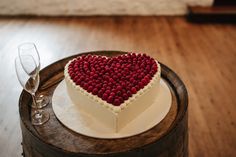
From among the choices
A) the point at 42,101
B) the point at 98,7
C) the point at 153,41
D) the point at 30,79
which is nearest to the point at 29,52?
the point at 30,79

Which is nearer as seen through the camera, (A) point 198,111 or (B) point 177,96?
(B) point 177,96

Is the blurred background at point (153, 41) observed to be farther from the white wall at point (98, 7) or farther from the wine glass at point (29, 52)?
the wine glass at point (29, 52)

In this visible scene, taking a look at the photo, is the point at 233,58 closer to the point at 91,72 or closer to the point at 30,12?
the point at 91,72

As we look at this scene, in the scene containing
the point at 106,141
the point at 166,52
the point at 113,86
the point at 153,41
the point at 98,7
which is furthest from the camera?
the point at 98,7

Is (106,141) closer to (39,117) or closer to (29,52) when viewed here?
(39,117)

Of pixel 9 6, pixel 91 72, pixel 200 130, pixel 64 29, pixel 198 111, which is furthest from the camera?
pixel 9 6

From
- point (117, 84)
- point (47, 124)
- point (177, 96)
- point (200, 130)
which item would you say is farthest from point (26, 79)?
point (200, 130)

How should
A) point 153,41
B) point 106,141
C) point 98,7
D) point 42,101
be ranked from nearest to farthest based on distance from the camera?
1. point 106,141
2. point 42,101
3. point 153,41
4. point 98,7

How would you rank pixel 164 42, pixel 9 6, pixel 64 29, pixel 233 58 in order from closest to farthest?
1. pixel 233 58
2. pixel 164 42
3. pixel 64 29
4. pixel 9 6
